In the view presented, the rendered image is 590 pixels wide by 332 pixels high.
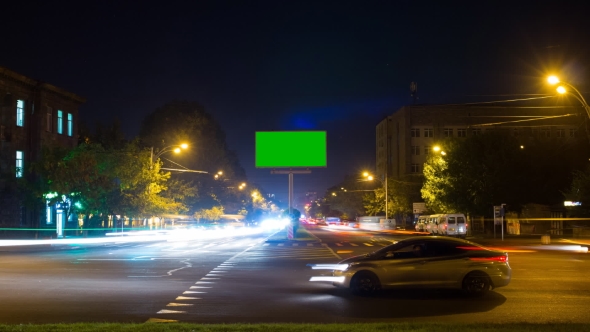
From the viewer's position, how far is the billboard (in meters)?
42.5

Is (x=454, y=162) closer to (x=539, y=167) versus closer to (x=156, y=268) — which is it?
(x=539, y=167)

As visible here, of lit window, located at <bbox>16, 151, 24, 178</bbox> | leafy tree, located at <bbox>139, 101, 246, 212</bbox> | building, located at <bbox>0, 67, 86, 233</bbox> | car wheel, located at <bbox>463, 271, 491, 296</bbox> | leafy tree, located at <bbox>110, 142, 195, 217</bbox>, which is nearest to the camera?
car wheel, located at <bbox>463, 271, 491, 296</bbox>

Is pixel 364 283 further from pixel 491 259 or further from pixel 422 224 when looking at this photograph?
pixel 422 224

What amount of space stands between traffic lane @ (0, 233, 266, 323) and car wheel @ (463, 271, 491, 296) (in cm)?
714

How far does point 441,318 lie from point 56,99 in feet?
184

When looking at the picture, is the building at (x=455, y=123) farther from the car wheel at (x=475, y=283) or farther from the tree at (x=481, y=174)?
the car wheel at (x=475, y=283)

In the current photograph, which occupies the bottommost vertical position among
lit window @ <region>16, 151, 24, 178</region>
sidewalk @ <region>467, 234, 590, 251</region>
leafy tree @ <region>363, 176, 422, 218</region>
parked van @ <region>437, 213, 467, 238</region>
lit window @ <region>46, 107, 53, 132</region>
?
sidewalk @ <region>467, 234, 590, 251</region>

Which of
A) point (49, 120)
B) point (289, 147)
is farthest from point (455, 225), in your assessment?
point (49, 120)

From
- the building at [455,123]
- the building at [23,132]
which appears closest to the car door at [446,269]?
the building at [23,132]

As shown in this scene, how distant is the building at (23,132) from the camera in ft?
178

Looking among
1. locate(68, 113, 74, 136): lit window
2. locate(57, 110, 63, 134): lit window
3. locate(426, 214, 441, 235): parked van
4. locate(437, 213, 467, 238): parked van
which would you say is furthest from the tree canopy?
locate(57, 110, 63, 134): lit window

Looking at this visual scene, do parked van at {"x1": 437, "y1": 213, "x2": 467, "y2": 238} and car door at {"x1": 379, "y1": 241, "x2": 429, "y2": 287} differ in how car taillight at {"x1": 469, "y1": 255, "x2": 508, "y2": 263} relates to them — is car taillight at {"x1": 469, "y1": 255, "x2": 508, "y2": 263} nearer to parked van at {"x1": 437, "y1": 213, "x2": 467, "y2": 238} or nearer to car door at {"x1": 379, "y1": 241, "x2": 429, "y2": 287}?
car door at {"x1": 379, "y1": 241, "x2": 429, "y2": 287}

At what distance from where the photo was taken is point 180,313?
1280 centimetres

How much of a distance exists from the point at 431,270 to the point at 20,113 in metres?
50.2
